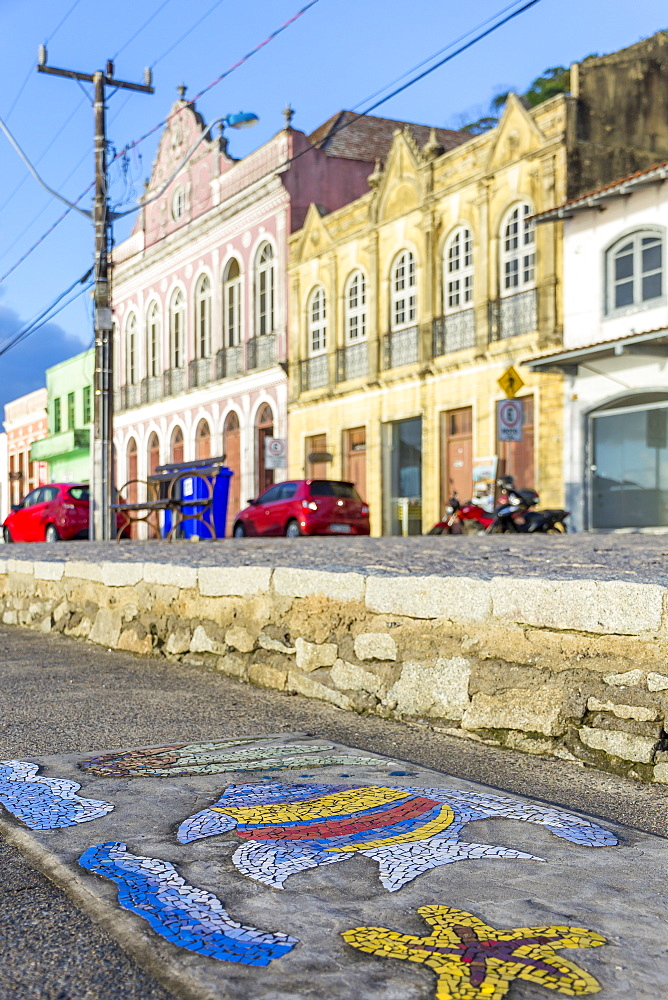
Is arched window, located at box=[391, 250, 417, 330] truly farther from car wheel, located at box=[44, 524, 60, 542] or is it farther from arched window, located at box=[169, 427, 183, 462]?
arched window, located at box=[169, 427, 183, 462]

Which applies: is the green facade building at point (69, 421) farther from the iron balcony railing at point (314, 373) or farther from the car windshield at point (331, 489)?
the car windshield at point (331, 489)

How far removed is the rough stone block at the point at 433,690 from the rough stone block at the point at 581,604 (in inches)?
15.0

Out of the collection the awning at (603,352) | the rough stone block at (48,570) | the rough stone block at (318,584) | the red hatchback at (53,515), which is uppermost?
the awning at (603,352)

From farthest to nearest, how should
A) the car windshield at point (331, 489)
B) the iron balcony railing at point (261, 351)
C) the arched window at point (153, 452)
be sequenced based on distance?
the arched window at point (153, 452), the iron balcony railing at point (261, 351), the car windshield at point (331, 489)

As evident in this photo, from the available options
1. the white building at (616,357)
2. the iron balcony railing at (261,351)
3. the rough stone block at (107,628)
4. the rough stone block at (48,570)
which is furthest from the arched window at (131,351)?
the rough stone block at (107,628)

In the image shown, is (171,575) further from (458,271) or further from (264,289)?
(264,289)

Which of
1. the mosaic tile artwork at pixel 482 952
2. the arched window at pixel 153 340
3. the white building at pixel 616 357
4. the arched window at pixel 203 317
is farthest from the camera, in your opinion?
the arched window at pixel 153 340

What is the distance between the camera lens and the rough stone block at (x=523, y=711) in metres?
4.39

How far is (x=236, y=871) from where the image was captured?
9.43 ft

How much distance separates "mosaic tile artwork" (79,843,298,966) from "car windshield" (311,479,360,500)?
16.5m

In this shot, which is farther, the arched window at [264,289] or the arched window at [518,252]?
the arched window at [264,289]

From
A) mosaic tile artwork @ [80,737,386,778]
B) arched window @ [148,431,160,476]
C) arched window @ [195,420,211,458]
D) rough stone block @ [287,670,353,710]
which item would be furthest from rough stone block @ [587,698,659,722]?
arched window @ [148,431,160,476]

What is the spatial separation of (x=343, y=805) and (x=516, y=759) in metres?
1.19

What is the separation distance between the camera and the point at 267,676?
20.6 ft
